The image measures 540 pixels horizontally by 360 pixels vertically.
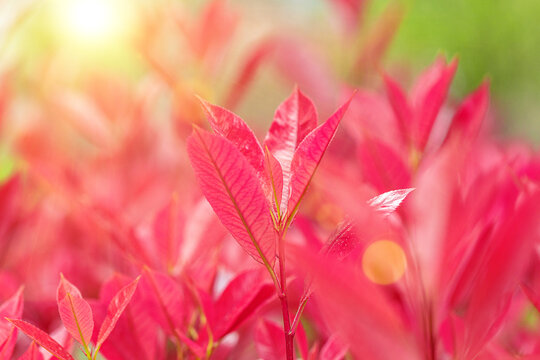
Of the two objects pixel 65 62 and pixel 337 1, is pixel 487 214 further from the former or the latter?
pixel 65 62

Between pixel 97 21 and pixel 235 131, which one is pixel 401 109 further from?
pixel 97 21

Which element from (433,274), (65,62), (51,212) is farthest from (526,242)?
(65,62)

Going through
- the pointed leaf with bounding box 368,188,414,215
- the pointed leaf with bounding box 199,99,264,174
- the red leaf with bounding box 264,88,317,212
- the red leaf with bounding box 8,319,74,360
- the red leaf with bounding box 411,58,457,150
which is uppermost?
the red leaf with bounding box 411,58,457,150

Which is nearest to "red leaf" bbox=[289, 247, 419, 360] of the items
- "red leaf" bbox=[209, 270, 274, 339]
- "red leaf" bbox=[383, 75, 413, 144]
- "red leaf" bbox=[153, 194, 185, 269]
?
"red leaf" bbox=[209, 270, 274, 339]

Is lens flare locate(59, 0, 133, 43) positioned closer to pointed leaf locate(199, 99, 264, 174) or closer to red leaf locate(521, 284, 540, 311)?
pointed leaf locate(199, 99, 264, 174)

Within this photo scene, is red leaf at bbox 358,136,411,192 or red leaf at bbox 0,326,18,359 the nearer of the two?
red leaf at bbox 0,326,18,359

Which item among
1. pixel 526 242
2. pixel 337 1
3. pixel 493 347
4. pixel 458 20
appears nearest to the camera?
pixel 526 242
